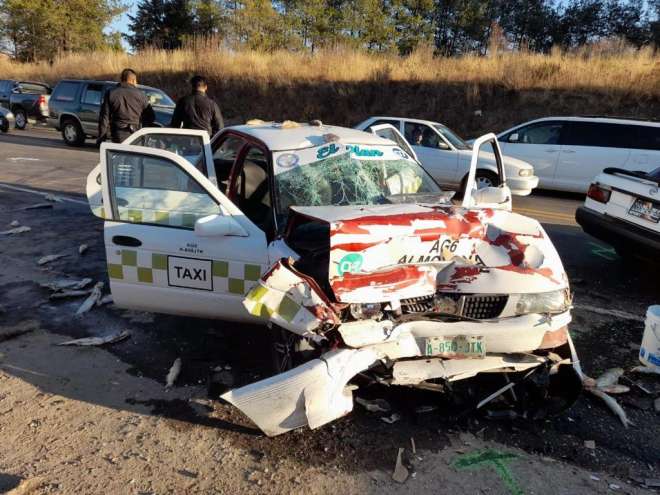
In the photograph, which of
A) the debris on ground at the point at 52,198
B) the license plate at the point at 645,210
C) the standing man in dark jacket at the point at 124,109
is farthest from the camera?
the debris on ground at the point at 52,198

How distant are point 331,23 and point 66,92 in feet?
85.8

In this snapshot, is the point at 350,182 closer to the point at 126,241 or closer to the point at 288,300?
the point at 288,300

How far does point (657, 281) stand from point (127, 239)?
550 centimetres

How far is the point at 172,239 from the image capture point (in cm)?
349

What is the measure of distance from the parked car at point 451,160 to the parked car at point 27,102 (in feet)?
48.7

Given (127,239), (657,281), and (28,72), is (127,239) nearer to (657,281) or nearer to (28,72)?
(657,281)

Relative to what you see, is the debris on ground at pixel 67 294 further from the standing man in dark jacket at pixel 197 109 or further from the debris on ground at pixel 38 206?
the debris on ground at pixel 38 206

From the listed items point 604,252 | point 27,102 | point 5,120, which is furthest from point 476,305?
point 27,102

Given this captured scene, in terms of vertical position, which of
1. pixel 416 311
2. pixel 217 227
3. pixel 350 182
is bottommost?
pixel 416 311

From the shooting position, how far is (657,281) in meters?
5.86

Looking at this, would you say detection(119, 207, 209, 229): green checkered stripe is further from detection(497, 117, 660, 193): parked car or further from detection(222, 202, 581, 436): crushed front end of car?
detection(497, 117, 660, 193): parked car

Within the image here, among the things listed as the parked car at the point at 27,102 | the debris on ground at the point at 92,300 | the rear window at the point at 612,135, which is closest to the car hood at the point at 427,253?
the debris on ground at the point at 92,300

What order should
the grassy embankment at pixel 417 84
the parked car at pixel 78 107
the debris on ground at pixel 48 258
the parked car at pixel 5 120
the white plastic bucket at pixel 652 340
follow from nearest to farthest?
1. the white plastic bucket at pixel 652 340
2. the debris on ground at pixel 48 258
3. the parked car at pixel 78 107
4. the grassy embankment at pixel 417 84
5. the parked car at pixel 5 120

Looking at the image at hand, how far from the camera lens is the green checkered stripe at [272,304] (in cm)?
263
